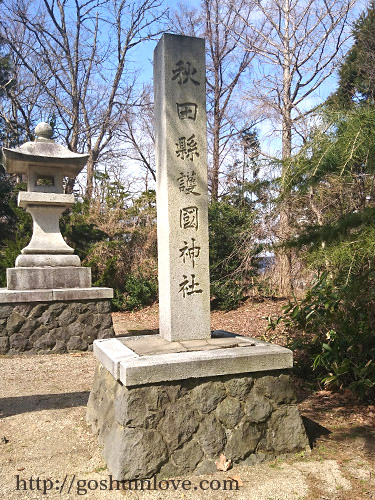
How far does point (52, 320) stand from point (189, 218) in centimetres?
403

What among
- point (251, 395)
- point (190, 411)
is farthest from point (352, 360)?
point (190, 411)

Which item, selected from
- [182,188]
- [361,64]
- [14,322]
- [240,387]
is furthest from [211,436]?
[361,64]

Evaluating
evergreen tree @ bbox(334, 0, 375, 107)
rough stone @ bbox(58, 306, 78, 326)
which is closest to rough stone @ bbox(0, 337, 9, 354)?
rough stone @ bbox(58, 306, 78, 326)

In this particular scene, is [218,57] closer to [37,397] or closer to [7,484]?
[37,397]

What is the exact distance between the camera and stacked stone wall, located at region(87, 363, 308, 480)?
9.20 feet

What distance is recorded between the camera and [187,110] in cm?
358

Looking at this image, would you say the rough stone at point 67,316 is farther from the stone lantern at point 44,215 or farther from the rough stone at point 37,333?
the stone lantern at point 44,215

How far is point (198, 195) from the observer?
3574mm

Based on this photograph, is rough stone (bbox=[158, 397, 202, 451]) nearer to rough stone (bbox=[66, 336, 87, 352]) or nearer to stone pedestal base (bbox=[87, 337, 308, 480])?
stone pedestal base (bbox=[87, 337, 308, 480])

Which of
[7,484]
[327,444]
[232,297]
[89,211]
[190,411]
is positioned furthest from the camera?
[89,211]

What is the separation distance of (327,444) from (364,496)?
2.37ft

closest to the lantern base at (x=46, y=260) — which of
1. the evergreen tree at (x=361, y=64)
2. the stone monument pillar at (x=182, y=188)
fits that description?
the stone monument pillar at (x=182, y=188)

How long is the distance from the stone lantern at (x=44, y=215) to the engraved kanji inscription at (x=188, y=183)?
13.0 ft

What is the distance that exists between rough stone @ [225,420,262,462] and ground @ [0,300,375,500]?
11 centimetres
